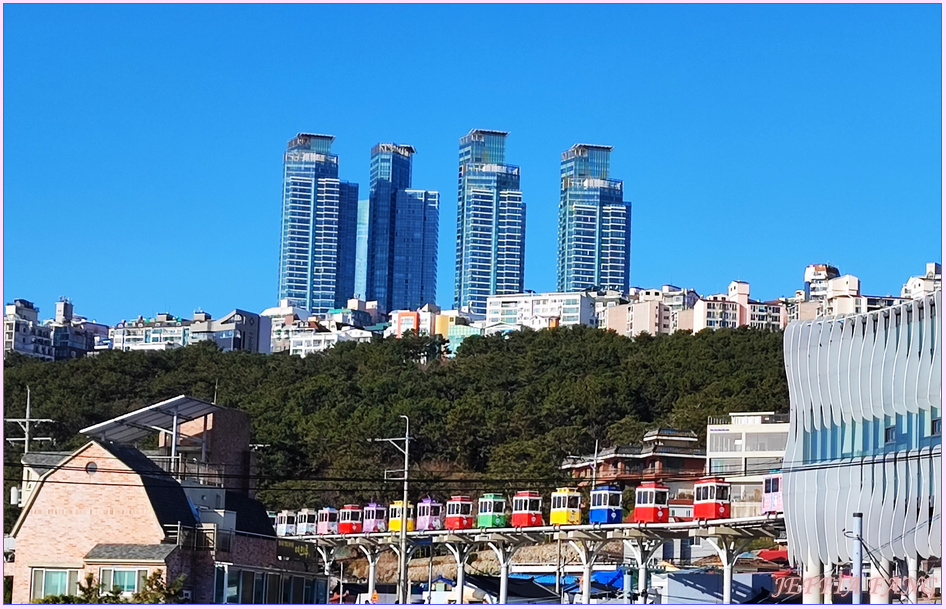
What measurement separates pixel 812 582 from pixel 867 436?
188 inches

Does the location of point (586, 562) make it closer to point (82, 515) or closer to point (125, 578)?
point (82, 515)

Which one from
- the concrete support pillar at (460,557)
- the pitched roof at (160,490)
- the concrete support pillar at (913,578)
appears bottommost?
the concrete support pillar at (460,557)

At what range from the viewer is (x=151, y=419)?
5072 centimetres

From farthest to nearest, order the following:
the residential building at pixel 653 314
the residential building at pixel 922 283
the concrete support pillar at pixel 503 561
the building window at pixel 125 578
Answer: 1. the residential building at pixel 653 314
2. the residential building at pixel 922 283
3. the concrete support pillar at pixel 503 561
4. the building window at pixel 125 578

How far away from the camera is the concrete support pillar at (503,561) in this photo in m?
54.6

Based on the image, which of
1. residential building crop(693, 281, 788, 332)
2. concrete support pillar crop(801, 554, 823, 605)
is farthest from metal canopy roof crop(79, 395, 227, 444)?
residential building crop(693, 281, 788, 332)

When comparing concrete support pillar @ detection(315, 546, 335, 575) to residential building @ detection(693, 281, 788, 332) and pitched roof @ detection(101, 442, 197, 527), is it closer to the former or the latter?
pitched roof @ detection(101, 442, 197, 527)

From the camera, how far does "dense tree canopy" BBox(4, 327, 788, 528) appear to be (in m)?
83.7

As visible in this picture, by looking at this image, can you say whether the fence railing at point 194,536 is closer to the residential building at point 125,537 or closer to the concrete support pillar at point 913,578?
the residential building at point 125,537

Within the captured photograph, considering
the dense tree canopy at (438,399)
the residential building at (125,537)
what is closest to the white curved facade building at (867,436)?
the residential building at (125,537)

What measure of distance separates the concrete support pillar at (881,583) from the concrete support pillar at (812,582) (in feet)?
8.06

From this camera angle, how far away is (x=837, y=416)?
4588cm

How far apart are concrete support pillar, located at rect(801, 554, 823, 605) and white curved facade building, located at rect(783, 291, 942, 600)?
0.06m

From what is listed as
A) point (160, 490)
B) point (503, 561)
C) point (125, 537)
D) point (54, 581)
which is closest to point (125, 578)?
point (125, 537)
